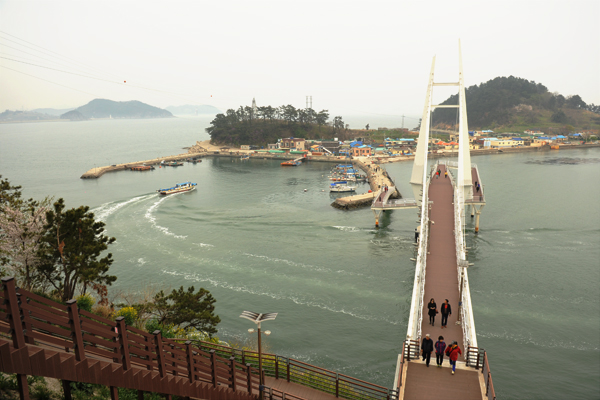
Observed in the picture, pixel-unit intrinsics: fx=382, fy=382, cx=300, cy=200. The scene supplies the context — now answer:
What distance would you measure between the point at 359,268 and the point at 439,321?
44.4 feet

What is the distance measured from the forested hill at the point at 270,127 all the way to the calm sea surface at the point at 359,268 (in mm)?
56948

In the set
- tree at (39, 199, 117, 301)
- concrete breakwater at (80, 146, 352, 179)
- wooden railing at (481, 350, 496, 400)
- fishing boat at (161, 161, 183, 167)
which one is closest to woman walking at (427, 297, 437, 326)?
wooden railing at (481, 350, 496, 400)

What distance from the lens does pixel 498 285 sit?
2420 centimetres

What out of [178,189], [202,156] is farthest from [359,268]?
[202,156]

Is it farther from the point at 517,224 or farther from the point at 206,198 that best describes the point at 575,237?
the point at 206,198

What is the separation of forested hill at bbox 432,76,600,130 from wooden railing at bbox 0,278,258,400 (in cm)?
16453

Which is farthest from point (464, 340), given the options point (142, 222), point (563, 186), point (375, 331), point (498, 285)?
point (563, 186)

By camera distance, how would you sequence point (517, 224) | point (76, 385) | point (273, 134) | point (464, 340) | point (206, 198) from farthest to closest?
point (273, 134)
point (206, 198)
point (517, 224)
point (464, 340)
point (76, 385)

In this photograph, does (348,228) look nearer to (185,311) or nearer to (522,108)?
(185,311)

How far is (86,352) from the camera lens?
5.57 meters

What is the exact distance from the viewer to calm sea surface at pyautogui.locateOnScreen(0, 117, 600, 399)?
17.9 metres

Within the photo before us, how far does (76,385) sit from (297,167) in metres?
75.5

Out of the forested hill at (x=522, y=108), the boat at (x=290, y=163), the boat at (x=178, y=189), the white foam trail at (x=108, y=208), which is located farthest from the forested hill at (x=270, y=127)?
the forested hill at (x=522, y=108)

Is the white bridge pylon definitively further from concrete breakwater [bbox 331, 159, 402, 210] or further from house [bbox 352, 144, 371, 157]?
house [bbox 352, 144, 371, 157]
